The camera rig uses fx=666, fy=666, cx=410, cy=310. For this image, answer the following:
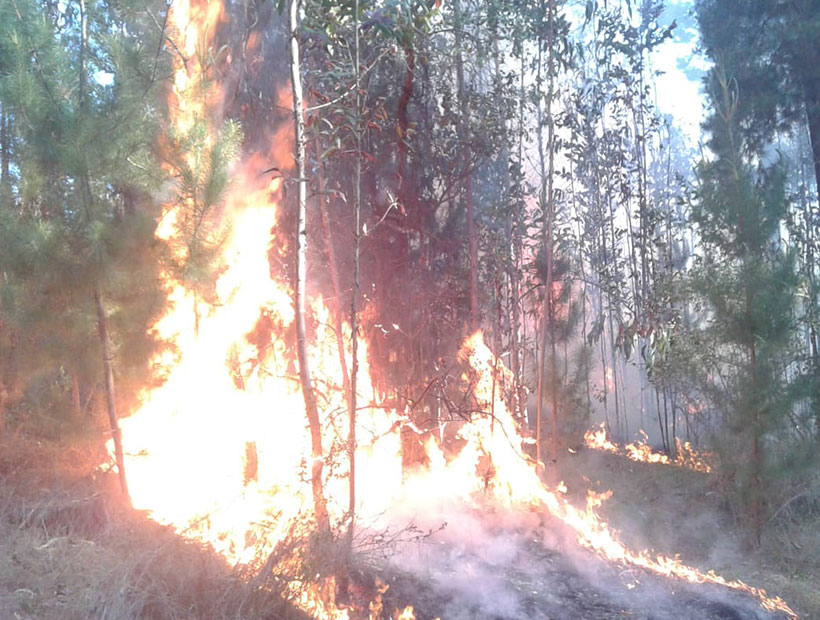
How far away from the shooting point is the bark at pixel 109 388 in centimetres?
672

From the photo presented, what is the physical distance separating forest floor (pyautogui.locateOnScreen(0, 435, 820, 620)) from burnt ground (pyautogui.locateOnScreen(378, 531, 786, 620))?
0.8 inches

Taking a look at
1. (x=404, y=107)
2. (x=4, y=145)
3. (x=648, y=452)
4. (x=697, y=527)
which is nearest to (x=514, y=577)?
(x=697, y=527)

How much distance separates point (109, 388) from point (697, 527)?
8496 mm

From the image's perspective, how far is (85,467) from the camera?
24.5ft

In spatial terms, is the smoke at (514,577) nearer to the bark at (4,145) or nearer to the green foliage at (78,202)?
the green foliage at (78,202)

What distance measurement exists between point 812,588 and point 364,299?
7338 millimetres

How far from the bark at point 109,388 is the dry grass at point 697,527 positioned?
6.56 meters

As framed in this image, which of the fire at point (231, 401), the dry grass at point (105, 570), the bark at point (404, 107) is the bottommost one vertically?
the dry grass at point (105, 570)

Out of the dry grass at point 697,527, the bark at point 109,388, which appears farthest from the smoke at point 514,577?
the bark at point 109,388

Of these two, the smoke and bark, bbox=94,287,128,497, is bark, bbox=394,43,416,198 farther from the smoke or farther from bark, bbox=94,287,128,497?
the smoke

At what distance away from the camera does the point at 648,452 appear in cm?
1360

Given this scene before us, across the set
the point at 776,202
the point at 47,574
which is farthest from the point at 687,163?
the point at 47,574

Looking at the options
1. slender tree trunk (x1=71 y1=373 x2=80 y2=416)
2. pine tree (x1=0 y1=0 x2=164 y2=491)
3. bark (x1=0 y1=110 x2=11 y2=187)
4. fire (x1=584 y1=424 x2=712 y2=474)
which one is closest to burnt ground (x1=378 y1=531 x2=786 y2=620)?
pine tree (x1=0 y1=0 x2=164 y2=491)

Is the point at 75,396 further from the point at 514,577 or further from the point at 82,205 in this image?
the point at 514,577
